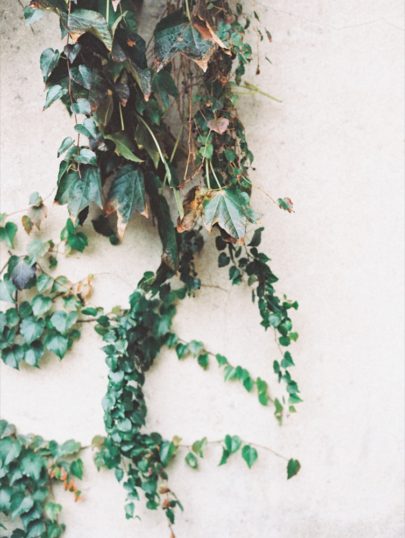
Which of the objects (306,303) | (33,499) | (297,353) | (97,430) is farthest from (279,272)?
(33,499)

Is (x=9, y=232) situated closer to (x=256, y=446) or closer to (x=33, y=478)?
(x=33, y=478)

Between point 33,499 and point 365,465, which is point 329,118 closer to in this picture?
point 365,465

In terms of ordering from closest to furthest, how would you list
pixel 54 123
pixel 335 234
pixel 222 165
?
1. pixel 222 165
2. pixel 54 123
3. pixel 335 234

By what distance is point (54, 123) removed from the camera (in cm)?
182

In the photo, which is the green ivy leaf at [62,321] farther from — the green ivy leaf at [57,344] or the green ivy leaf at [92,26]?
the green ivy leaf at [92,26]

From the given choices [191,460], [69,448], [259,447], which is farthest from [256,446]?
[69,448]

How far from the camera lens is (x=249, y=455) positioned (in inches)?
75.2

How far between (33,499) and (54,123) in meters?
1.37

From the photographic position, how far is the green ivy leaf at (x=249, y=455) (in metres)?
1.90

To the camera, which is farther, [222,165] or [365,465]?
[365,465]

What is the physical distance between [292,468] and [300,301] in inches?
24.9

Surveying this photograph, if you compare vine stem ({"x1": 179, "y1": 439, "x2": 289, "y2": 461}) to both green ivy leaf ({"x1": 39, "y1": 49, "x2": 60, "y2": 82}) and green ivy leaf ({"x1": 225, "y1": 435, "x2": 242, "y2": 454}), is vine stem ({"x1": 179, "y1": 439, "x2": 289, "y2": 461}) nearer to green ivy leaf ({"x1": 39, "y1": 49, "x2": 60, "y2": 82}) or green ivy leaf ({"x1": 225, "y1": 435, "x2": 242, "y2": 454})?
green ivy leaf ({"x1": 225, "y1": 435, "x2": 242, "y2": 454})

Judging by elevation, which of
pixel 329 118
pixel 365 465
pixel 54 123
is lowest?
pixel 365 465

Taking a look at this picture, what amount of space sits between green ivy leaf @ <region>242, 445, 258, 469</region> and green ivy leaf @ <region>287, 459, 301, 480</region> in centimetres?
13
